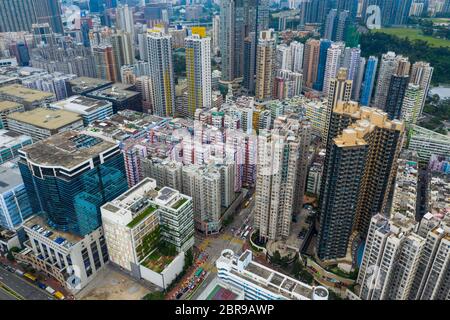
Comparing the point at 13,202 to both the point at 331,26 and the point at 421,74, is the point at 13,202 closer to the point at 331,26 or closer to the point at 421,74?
the point at 421,74

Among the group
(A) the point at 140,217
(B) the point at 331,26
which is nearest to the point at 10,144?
(A) the point at 140,217

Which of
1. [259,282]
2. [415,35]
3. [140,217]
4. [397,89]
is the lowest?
[259,282]

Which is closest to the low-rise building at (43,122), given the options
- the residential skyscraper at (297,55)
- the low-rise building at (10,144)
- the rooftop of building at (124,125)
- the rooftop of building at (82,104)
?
the rooftop of building at (82,104)

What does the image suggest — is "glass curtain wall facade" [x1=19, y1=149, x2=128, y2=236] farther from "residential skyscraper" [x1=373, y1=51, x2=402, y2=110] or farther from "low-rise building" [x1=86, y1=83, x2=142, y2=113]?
"residential skyscraper" [x1=373, y1=51, x2=402, y2=110]

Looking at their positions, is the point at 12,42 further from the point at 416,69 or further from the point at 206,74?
the point at 416,69

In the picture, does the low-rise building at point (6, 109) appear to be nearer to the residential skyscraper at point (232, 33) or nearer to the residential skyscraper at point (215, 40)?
the residential skyscraper at point (232, 33)
